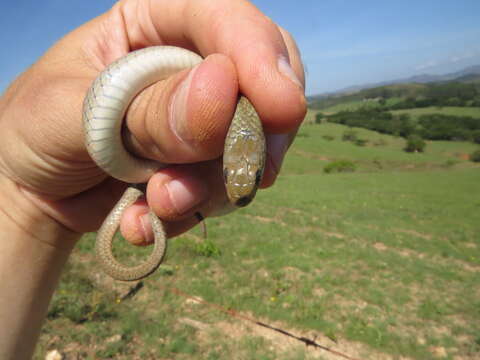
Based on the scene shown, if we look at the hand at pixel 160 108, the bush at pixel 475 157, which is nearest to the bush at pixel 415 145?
the bush at pixel 475 157

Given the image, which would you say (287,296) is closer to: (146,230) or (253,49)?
(146,230)

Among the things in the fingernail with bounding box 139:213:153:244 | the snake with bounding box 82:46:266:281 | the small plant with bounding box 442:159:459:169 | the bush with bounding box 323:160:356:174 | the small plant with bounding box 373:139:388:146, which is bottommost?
the small plant with bounding box 373:139:388:146

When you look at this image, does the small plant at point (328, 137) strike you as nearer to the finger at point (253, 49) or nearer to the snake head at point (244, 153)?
the finger at point (253, 49)

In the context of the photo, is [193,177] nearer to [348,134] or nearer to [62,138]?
[62,138]

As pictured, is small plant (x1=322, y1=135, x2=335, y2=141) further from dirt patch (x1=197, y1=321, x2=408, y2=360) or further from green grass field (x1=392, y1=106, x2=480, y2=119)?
dirt patch (x1=197, y1=321, x2=408, y2=360)

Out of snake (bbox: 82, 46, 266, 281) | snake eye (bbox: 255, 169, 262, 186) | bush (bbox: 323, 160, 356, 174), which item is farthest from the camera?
bush (bbox: 323, 160, 356, 174)

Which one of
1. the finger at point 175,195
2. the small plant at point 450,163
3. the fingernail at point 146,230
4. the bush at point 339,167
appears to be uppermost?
the finger at point 175,195

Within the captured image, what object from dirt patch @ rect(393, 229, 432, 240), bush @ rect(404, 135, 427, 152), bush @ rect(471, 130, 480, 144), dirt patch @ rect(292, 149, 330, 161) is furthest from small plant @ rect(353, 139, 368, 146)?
dirt patch @ rect(393, 229, 432, 240)

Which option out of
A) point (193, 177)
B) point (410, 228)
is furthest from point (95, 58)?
point (410, 228)
